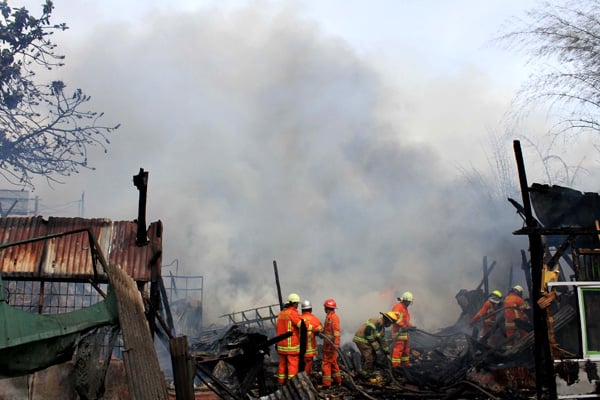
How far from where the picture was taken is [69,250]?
24.9ft

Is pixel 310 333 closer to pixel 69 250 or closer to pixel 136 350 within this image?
pixel 69 250

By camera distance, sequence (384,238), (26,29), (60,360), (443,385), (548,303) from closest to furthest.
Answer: (60,360), (548,303), (443,385), (26,29), (384,238)

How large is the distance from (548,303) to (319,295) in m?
13.8

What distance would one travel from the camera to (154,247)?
7672 mm

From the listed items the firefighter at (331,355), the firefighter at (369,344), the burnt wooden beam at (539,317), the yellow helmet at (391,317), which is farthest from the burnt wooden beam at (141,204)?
the yellow helmet at (391,317)

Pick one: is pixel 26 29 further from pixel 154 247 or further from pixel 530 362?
pixel 530 362

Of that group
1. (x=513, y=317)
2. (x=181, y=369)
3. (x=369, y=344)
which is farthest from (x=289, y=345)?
(x=513, y=317)

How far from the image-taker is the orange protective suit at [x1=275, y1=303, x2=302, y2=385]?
8227 mm

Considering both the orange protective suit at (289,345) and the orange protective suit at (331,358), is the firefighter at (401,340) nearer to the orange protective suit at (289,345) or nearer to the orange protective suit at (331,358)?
the orange protective suit at (331,358)

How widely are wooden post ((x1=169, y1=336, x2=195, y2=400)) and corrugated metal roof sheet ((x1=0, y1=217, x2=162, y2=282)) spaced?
2.96 meters

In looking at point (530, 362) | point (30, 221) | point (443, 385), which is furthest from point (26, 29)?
point (530, 362)

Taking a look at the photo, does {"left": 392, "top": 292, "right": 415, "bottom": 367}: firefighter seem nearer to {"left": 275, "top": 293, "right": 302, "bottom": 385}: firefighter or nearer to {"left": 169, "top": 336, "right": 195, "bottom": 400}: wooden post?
{"left": 275, "top": 293, "right": 302, "bottom": 385}: firefighter

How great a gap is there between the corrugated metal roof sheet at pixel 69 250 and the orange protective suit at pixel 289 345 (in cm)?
216

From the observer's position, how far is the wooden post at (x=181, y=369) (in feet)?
15.3
